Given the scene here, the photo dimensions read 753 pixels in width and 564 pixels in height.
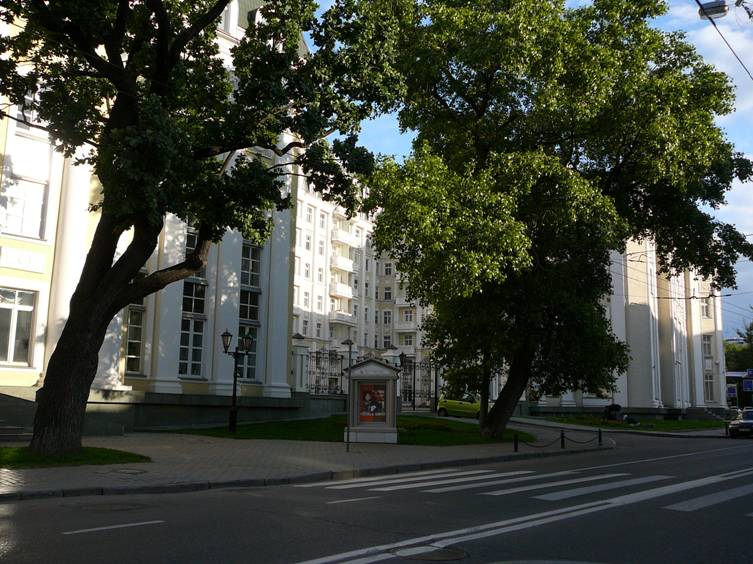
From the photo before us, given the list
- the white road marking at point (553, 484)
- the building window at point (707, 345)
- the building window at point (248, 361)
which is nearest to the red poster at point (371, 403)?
the white road marking at point (553, 484)

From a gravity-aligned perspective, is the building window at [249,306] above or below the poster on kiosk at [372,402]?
above

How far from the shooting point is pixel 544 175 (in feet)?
71.8

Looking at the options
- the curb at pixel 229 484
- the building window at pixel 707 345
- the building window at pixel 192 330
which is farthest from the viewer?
the building window at pixel 707 345

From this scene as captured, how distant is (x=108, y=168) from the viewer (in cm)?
1329

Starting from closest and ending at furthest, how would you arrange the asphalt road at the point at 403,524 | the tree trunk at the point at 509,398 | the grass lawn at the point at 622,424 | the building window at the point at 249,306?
1. the asphalt road at the point at 403,524
2. the tree trunk at the point at 509,398
3. the building window at the point at 249,306
4. the grass lawn at the point at 622,424

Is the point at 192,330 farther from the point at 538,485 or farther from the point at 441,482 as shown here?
the point at 538,485

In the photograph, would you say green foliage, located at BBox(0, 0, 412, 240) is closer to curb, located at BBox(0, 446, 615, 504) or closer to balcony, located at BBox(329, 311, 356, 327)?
curb, located at BBox(0, 446, 615, 504)

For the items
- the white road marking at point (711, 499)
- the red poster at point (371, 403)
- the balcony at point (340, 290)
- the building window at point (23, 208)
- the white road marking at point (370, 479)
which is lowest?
the white road marking at point (370, 479)

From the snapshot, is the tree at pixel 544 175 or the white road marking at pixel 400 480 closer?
the white road marking at pixel 400 480

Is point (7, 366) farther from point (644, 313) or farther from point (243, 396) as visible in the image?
point (644, 313)

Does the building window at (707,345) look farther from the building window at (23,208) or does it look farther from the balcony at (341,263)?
the building window at (23,208)

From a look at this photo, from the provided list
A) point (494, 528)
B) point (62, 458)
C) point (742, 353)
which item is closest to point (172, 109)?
point (62, 458)

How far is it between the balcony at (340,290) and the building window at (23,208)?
4916cm

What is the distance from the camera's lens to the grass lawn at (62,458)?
13.9 meters
